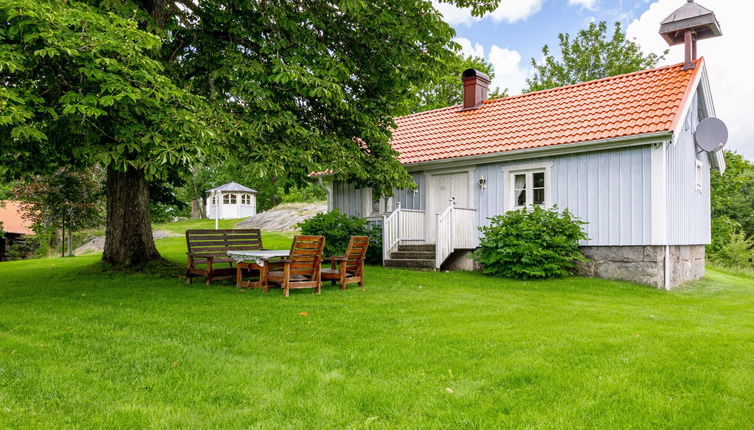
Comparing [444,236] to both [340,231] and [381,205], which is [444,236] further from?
[381,205]

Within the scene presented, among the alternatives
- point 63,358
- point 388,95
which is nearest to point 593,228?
point 388,95

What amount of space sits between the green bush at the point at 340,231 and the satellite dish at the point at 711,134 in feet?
27.8

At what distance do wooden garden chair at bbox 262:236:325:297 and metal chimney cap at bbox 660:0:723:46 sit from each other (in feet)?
35.5

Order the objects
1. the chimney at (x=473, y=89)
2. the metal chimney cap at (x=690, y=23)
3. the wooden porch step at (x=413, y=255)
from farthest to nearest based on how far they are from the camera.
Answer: the chimney at (x=473, y=89) < the wooden porch step at (x=413, y=255) < the metal chimney cap at (x=690, y=23)

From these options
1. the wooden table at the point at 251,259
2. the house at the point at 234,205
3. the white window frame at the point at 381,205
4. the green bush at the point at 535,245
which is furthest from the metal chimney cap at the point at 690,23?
the house at the point at 234,205

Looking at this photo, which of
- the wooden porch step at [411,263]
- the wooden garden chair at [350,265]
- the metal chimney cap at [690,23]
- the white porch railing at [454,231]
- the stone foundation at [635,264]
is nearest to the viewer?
the wooden garden chair at [350,265]

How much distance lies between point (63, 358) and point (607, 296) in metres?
8.78

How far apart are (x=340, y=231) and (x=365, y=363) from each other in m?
9.72

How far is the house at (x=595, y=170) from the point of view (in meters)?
11.4

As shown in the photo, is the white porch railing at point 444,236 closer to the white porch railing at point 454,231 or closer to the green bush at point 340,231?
the white porch railing at point 454,231

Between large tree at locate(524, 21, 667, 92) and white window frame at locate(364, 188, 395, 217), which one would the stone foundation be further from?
large tree at locate(524, 21, 667, 92)

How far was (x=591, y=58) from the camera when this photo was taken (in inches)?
1335

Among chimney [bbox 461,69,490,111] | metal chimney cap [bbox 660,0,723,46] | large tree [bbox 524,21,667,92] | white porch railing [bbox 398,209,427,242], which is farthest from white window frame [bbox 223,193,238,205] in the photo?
metal chimney cap [bbox 660,0,723,46]

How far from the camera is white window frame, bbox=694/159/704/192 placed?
45.4 feet
